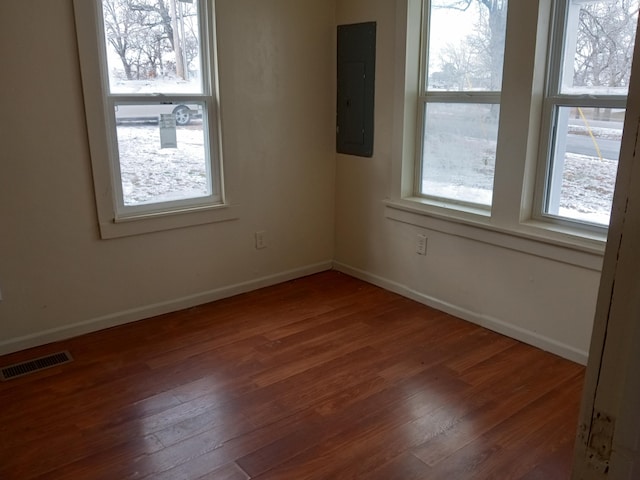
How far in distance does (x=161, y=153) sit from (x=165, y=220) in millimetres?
408

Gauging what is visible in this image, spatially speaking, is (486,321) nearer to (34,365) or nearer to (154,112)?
(154,112)

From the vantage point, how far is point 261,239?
3.82 m

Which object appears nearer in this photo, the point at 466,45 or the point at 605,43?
the point at 605,43

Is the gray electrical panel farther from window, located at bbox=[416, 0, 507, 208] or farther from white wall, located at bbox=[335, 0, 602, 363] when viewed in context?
window, located at bbox=[416, 0, 507, 208]

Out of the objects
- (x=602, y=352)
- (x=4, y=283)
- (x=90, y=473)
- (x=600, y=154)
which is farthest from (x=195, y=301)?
(x=602, y=352)

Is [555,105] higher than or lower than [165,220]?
higher

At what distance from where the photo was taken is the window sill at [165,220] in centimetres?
310

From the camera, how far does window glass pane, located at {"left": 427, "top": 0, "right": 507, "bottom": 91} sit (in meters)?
2.97

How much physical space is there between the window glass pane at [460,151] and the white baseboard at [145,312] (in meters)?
1.22

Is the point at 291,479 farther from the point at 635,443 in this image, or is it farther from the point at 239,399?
the point at 635,443

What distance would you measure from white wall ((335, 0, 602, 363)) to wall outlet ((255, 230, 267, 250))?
25.5 inches

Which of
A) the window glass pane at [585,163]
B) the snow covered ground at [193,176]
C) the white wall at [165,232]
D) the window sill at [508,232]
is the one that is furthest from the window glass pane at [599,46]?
the white wall at [165,232]

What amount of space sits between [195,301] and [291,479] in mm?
1812

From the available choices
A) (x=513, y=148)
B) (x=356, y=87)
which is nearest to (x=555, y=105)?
(x=513, y=148)
